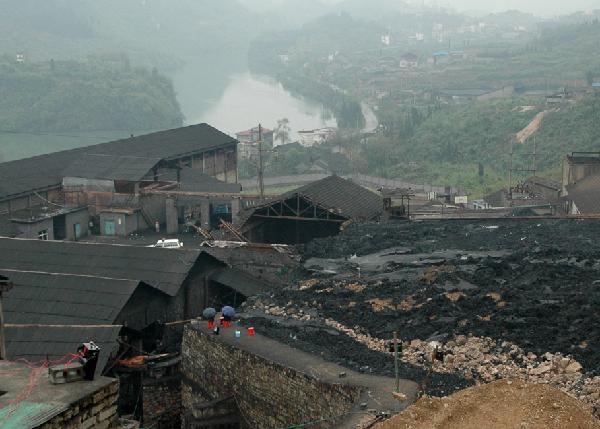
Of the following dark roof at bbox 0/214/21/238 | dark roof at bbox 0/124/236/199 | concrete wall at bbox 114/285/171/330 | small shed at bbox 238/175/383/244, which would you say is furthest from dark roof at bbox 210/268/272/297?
dark roof at bbox 0/124/236/199

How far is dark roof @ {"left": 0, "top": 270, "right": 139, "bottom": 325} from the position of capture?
15609 mm

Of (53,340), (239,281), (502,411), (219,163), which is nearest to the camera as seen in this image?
(502,411)

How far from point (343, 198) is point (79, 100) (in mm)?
61519

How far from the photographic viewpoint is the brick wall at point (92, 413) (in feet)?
23.0

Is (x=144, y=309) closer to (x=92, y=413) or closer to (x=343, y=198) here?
(x=92, y=413)

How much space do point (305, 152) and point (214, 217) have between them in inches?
1191

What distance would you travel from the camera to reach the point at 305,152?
60719mm

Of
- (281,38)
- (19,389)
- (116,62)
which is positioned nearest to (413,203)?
(19,389)

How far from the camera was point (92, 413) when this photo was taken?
734 cm

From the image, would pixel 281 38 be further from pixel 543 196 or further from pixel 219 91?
pixel 543 196

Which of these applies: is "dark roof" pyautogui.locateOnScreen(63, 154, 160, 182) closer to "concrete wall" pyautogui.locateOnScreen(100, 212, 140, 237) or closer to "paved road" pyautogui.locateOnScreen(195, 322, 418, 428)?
"concrete wall" pyautogui.locateOnScreen(100, 212, 140, 237)

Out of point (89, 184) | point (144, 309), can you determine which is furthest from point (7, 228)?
point (144, 309)

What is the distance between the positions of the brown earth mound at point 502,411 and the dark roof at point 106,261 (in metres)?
8.62

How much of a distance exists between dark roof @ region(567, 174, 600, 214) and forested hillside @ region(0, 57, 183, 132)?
54.0 meters
